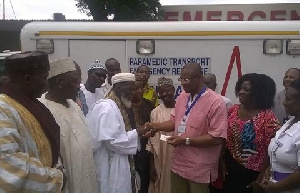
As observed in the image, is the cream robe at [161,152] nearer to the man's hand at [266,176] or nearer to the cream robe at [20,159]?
the man's hand at [266,176]

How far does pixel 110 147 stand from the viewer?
4.01m

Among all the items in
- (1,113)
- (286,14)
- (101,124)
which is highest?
(286,14)

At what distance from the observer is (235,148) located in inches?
167

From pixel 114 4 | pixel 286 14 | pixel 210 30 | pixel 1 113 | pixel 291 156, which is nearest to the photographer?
pixel 1 113

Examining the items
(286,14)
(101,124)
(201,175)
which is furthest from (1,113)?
(286,14)

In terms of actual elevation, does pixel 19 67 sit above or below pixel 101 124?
above

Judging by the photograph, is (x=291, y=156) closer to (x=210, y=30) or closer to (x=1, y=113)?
(x=1, y=113)

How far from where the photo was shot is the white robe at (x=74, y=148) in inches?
128

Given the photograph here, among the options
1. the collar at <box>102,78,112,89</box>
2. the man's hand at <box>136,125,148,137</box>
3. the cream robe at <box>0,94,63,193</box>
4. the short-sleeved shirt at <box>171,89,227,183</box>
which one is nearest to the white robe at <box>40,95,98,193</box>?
the cream robe at <box>0,94,63,193</box>

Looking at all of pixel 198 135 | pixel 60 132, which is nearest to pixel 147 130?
pixel 198 135

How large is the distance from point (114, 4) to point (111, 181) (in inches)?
782

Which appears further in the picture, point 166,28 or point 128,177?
point 166,28

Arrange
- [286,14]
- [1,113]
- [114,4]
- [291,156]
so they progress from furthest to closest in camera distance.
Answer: [114,4]
[286,14]
[291,156]
[1,113]

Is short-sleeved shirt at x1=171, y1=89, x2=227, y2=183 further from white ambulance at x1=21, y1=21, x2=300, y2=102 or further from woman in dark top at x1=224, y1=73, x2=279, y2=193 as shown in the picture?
white ambulance at x1=21, y1=21, x2=300, y2=102
